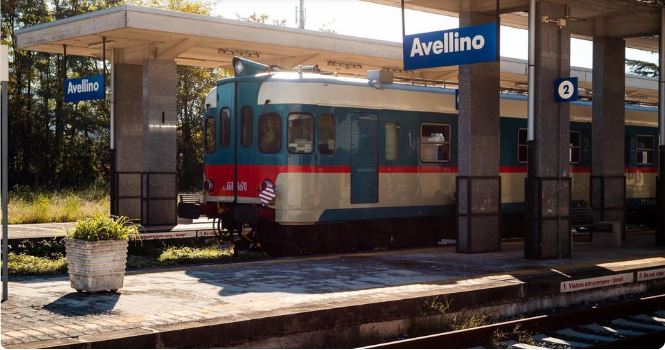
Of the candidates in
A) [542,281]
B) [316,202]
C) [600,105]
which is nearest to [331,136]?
[316,202]

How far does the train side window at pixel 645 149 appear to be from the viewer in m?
22.7

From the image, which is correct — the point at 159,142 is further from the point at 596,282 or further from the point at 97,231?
the point at 596,282

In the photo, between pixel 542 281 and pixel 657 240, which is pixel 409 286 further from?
pixel 657 240

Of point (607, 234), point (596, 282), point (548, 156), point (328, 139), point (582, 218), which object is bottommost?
point (596, 282)

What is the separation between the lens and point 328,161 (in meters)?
15.5

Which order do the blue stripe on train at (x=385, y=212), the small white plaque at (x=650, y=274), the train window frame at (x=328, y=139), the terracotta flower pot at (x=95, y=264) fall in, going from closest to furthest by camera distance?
the terracotta flower pot at (x=95, y=264), the small white plaque at (x=650, y=274), the train window frame at (x=328, y=139), the blue stripe on train at (x=385, y=212)

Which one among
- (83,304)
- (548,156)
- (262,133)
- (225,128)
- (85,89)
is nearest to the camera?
(83,304)

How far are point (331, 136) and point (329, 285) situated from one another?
499cm

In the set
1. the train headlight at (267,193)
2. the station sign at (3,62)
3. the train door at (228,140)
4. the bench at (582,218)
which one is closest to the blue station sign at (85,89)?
the train door at (228,140)

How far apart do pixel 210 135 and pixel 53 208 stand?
10.2 meters

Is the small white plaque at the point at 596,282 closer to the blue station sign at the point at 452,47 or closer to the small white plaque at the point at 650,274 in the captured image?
the small white plaque at the point at 650,274

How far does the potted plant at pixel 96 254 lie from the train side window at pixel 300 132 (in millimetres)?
5312

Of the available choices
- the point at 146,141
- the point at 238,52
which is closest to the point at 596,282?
the point at 146,141

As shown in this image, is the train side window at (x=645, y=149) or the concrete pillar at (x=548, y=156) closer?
the concrete pillar at (x=548, y=156)
